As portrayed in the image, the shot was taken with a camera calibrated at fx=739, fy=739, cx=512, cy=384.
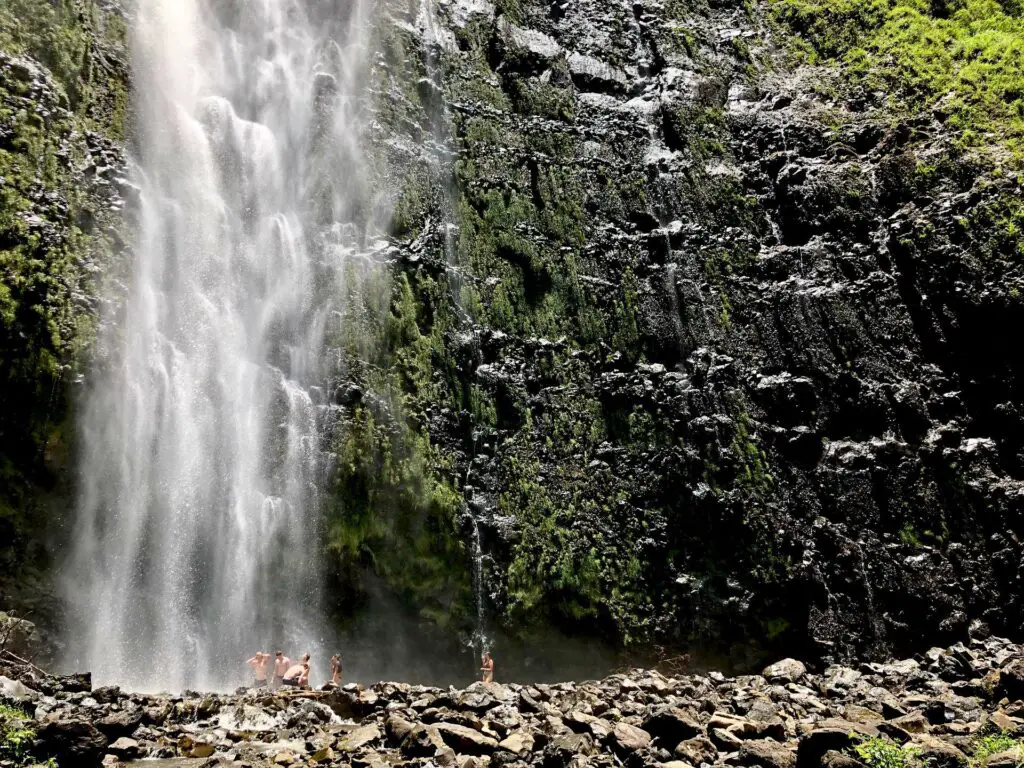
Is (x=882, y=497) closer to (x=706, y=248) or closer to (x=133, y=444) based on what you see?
(x=706, y=248)

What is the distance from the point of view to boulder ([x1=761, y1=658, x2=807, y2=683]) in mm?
12367

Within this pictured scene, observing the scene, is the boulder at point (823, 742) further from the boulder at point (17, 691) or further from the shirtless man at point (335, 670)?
the shirtless man at point (335, 670)

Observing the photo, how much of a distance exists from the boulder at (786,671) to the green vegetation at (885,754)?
668 centimetres

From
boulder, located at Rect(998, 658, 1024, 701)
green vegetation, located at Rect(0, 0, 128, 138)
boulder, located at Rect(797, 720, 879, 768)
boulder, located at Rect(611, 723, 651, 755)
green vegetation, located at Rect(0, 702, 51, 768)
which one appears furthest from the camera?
green vegetation, located at Rect(0, 0, 128, 138)

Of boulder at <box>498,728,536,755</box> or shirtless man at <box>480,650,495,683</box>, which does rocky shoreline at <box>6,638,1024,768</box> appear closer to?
boulder at <box>498,728,536,755</box>

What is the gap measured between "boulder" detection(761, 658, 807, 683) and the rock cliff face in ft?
3.47

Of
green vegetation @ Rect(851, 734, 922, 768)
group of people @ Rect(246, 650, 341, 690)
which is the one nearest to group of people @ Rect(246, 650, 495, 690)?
group of people @ Rect(246, 650, 341, 690)

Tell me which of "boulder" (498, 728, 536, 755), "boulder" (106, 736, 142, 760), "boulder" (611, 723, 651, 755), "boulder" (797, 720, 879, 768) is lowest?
"boulder" (797, 720, 879, 768)

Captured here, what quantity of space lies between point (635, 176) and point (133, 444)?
42.8ft

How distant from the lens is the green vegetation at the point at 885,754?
5777 millimetres

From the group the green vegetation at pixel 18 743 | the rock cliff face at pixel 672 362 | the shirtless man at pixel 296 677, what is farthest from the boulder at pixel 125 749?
the rock cliff face at pixel 672 362

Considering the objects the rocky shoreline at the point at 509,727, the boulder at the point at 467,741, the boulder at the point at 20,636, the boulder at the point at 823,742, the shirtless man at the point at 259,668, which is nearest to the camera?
the boulder at the point at 823,742

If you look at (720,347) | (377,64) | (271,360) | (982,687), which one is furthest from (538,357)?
(982,687)

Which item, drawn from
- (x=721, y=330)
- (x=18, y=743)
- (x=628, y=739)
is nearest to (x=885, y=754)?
(x=628, y=739)
